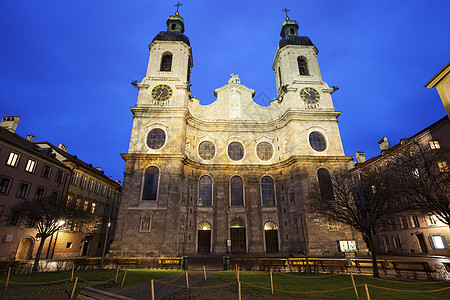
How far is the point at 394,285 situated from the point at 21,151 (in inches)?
1262

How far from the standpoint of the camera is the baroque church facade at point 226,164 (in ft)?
82.6

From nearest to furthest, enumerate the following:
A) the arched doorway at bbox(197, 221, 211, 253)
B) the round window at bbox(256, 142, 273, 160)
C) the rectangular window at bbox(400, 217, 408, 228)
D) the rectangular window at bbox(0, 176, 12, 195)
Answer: the rectangular window at bbox(0, 176, 12, 195)
the arched doorway at bbox(197, 221, 211, 253)
the rectangular window at bbox(400, 217, 408, 228)
the round window at bbox(256, 142, 273, 160)

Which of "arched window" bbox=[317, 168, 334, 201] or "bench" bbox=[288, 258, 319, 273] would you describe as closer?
"bench" bbox=[288, 258, 319, 273]

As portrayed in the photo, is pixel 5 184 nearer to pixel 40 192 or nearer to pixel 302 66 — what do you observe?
pixel 40 192

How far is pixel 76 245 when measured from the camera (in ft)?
98.0

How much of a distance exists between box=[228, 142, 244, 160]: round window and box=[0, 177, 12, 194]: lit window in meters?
23.6

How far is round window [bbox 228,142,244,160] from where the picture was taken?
31.8 meters

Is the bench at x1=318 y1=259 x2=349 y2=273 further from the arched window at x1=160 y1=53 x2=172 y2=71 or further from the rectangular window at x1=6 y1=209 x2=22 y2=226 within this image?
the arched window at x1=160 y1=53 x2=172 y2=71

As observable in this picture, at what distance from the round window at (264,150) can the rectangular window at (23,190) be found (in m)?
26.6

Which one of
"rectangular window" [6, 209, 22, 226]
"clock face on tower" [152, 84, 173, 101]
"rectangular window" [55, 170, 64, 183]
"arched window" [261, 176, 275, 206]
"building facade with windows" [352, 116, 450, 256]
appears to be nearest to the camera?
"rectangular window" [6, 209, 22, 226]

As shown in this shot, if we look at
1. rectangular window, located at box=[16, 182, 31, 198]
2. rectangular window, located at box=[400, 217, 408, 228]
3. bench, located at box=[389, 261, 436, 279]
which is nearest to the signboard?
bench, located at box=[389, 261, 436, 279]

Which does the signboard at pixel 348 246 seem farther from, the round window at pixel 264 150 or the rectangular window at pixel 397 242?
the rectangular window at pixel 397 242

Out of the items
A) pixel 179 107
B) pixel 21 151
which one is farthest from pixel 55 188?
pixel 179 107

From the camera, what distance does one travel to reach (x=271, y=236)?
28.4m
